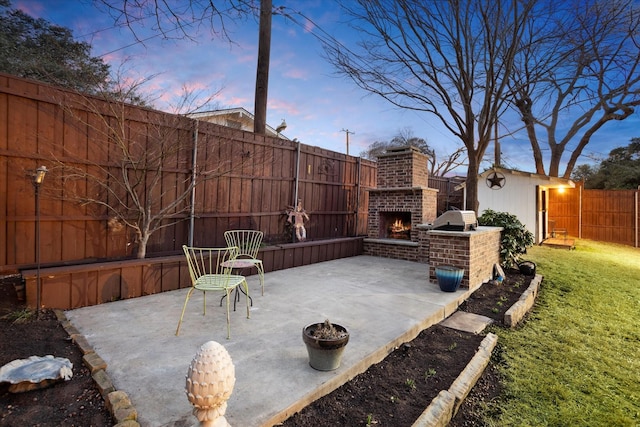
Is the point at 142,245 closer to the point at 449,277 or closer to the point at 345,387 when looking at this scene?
the point at 345,387

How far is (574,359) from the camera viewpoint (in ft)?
9.36

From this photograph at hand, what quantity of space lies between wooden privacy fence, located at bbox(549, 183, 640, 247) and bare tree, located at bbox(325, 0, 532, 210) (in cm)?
765

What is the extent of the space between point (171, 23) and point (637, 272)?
9174 millimetres

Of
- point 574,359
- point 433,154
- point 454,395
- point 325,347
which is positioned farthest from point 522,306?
point 433,154

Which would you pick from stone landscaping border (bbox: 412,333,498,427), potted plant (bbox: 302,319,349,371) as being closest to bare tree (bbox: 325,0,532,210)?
stone landscaping border (bbox: 412,333,498,427)

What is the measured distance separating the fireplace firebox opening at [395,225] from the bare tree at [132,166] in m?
4.36

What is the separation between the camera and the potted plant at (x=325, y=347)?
2061mm

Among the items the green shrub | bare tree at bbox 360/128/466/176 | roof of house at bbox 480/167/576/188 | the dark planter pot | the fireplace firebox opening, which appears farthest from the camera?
bare tree at bbox 360/128/466/176

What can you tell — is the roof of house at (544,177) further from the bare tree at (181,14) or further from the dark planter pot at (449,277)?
the bare tree at (181,14)

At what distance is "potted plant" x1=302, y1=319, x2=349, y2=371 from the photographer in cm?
206

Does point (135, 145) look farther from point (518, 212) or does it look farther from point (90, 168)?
point (518, 212)

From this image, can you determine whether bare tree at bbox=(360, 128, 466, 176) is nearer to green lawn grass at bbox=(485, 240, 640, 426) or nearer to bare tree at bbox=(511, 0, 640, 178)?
bare tree at bbox=(511, 0, 640, 178)

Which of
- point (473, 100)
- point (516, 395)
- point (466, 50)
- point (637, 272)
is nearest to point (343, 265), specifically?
point (516, 395)

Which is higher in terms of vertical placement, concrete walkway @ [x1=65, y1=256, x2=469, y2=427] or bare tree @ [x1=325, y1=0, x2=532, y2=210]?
bare tree @ [x1=325, y1=0, x2=532, y2=210]
